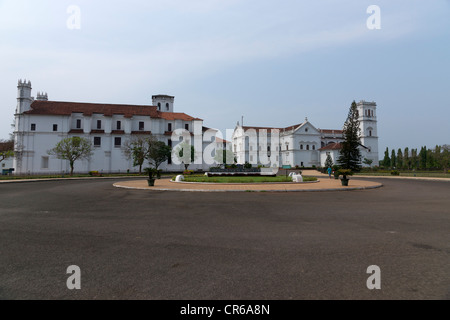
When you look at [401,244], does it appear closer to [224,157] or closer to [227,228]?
[227,228]

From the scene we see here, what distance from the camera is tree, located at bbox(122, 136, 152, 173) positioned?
4613 centimetres

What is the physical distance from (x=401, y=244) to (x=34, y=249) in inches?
278

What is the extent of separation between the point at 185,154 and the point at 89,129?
2089 centimetres

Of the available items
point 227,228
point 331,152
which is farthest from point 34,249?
point 331,152

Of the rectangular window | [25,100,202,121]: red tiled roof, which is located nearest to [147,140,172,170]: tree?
[25,100,202,121]: red tiled roof

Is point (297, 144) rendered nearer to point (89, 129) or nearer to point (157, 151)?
point (157, 151)

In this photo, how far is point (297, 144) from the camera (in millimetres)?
82688

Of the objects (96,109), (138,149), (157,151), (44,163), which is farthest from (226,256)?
(96,109)

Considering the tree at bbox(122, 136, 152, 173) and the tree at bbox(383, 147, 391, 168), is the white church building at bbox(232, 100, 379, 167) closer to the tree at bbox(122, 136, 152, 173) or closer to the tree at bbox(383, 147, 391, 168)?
the tree at bbox(383, 147, 391, 168)

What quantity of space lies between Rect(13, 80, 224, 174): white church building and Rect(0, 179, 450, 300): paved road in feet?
162

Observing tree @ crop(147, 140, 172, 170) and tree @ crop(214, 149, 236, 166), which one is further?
tree @ crop(214, 149, 236, 166)

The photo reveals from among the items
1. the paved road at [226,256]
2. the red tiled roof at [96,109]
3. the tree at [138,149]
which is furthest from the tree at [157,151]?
the paved road at [226,256]

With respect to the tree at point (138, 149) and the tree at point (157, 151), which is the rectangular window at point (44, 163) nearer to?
the tree at point (138, 149)

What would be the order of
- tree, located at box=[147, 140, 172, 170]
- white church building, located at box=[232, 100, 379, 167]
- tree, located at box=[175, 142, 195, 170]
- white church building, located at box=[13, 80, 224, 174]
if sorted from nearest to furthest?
tree, located at box=[147, 140, 172, 170], white church building, located at box=[13, 80, 224, 174], tree, located at box=[175, 142, 195, 170], white church building, located at box=[232, 100, 379, 167]
